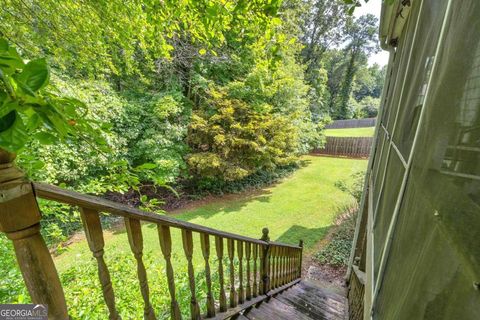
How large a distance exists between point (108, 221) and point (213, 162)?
3593mm

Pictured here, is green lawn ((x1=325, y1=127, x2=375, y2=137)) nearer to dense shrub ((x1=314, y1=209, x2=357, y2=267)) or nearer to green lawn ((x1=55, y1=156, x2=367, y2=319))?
green lawn ((x1=55, y1=156, x2=367, y2=319))

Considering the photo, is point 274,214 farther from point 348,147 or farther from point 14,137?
point 348,147

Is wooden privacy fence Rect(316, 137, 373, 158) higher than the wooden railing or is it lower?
lower

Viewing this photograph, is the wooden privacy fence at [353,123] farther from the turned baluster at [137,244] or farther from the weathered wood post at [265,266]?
the turned baluster at [137,244]

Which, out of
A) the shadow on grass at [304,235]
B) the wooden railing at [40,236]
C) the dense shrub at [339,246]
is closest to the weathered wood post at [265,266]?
the wooden railing at [40,236]

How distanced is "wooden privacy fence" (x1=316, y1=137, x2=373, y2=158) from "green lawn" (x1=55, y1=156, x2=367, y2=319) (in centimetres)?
135

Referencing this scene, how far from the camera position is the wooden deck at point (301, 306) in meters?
2.32

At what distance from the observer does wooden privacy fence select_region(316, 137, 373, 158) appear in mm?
13641

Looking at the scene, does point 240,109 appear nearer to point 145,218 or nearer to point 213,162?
point 213,162

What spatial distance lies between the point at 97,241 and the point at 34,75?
0.64 meters

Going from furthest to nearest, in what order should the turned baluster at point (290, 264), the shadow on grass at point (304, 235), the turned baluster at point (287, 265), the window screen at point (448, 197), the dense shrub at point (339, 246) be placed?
1. the shadow on grass at point (304, 235)
2. the dense shrub at point (339, 246)
3. the turned baluster at point (290, 264)
4. the turned baluster at point (287, 265)
5. the window screen at point (448, 197)

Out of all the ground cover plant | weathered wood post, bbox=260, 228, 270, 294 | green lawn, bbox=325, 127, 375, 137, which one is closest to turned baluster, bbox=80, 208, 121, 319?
the ground cover plant

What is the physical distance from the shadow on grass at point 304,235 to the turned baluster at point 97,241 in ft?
18.7

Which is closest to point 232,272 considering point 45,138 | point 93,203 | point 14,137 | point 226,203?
point 93,203
